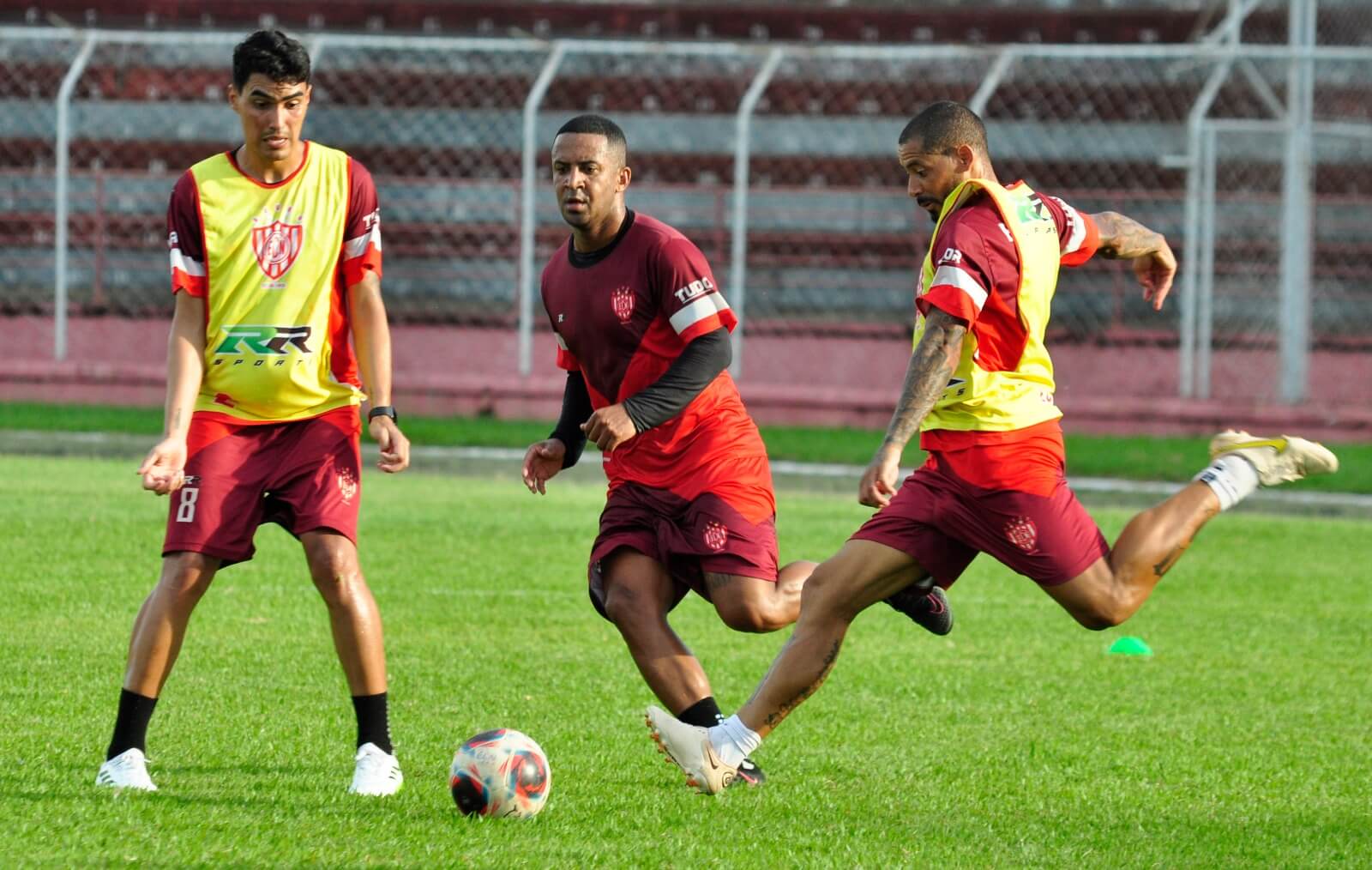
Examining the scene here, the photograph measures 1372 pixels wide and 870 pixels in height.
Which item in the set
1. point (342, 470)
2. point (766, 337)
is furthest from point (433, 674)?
point (766, 337)

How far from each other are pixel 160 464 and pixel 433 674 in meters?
2.27

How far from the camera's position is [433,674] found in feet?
23.0

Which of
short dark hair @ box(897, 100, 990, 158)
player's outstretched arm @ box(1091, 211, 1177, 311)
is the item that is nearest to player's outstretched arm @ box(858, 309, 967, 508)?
short dark hair @ box(897, 100, 990, 158)

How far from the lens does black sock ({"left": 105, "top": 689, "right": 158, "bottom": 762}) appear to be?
5113mm

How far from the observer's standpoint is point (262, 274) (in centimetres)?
530

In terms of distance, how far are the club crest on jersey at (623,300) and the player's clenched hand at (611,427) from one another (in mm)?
383

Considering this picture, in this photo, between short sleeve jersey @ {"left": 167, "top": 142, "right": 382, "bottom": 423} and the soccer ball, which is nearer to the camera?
the soccer ball

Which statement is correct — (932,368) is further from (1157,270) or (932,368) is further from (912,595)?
(1157,270)

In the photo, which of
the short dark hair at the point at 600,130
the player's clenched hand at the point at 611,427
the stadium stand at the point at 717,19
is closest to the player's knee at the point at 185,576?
the player's clenched hand at the point at 611,427

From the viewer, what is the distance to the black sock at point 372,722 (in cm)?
522

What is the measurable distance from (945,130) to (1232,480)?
1.31 meters

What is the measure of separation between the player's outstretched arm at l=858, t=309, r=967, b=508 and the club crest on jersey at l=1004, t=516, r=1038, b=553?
1.29 feet

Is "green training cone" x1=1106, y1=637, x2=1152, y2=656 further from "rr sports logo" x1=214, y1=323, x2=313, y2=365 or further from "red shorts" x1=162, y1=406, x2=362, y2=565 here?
"rr sports logo" x1=214, y1=323, x2=313, y2=365

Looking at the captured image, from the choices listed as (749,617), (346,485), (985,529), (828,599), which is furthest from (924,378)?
(346,485)
